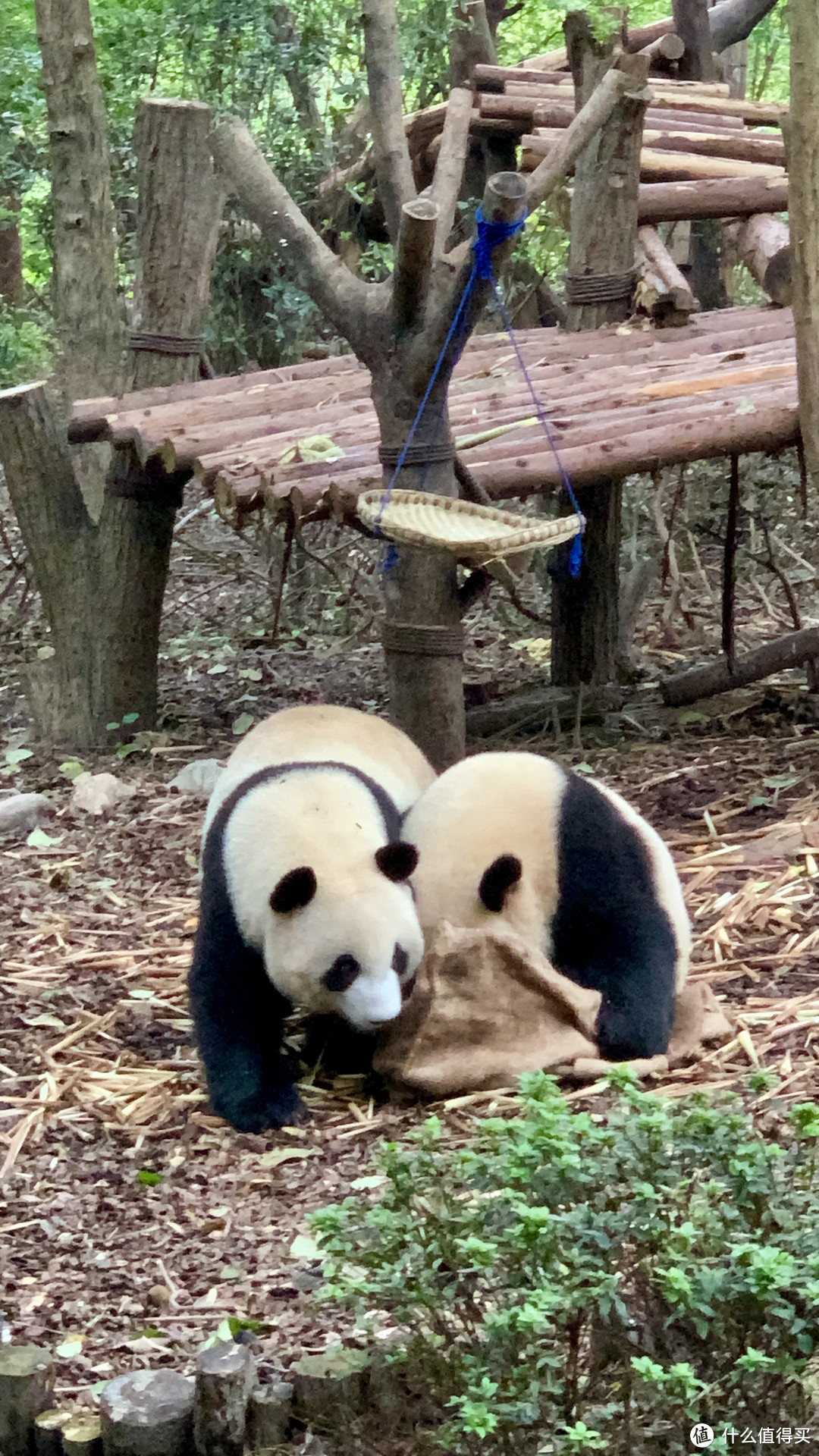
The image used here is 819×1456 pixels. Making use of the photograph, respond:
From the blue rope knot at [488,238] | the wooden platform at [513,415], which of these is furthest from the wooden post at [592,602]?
the blue rope knot at [488,238]

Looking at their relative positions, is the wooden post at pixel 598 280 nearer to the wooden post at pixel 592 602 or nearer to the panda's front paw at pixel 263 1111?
the wooden post at pixel 592 602

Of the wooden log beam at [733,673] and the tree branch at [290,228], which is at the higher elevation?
the tree branch at [290,228]

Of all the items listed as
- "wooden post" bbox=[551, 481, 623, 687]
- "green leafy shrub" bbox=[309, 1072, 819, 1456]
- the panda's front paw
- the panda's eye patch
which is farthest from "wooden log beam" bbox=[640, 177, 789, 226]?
"green leafy shrub" bbox=[309, 1072, 819, 1456]

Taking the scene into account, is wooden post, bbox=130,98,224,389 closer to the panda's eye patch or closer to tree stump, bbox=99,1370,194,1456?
the panda's eye patch

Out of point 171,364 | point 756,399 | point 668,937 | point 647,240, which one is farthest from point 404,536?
point 647,240

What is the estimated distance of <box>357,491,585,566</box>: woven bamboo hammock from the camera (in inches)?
158

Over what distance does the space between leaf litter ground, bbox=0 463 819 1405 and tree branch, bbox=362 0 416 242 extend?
2.19 meters

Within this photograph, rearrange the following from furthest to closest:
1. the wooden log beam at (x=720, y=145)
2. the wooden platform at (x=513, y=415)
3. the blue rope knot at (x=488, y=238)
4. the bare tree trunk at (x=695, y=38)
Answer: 1. the bare tree trunk at (x=695, y=38)
2. the wooden log beam at (x=720, y=145)
3. the wooden platform at (x=513, y=415)
4. the blue rope knot at (x=488, y=238)

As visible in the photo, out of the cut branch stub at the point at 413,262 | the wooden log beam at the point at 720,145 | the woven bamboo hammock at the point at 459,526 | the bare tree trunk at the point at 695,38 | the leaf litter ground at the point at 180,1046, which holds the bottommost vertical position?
the leaf litter ground at the point at 180,1046

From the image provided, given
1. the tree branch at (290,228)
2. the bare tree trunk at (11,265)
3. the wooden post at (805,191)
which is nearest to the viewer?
the wooden post at (805,191)

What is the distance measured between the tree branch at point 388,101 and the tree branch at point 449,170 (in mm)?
88

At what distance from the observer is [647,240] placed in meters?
6.96

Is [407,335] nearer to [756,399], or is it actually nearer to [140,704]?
[756,399]

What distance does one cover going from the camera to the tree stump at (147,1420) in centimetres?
221
